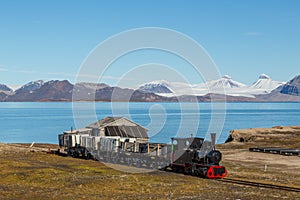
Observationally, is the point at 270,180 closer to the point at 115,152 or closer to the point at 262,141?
the point at 115,152

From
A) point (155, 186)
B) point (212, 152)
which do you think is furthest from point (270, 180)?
point (155, 186)

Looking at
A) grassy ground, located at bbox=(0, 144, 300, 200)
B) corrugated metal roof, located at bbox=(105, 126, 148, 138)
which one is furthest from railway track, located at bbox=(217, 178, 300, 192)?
corrugated metal roof, located at bbox=(105, 126, 148, 138)

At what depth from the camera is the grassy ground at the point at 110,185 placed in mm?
31281

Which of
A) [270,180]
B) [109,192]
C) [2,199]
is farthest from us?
[270,180]

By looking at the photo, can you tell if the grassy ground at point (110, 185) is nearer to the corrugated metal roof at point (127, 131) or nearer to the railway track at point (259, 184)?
the railway track at point (259, 184)

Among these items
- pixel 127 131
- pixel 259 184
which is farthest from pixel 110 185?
pixel 127 131

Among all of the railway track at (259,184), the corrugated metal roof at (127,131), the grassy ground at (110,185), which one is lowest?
the grassy ground at (110,185)

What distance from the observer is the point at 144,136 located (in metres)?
65.8

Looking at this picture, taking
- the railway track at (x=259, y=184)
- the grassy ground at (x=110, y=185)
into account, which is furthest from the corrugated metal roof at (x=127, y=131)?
the railway track at (x=259, y=184)

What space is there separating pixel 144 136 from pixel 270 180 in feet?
94.7

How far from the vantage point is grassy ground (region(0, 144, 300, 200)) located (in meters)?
31.3

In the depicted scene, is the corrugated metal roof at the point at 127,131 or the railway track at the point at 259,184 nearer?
the railway track at the point at 259,184

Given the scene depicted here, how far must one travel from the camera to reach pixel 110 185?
117 feet

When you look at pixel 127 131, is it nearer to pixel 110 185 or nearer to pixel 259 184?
pixel 110 185
